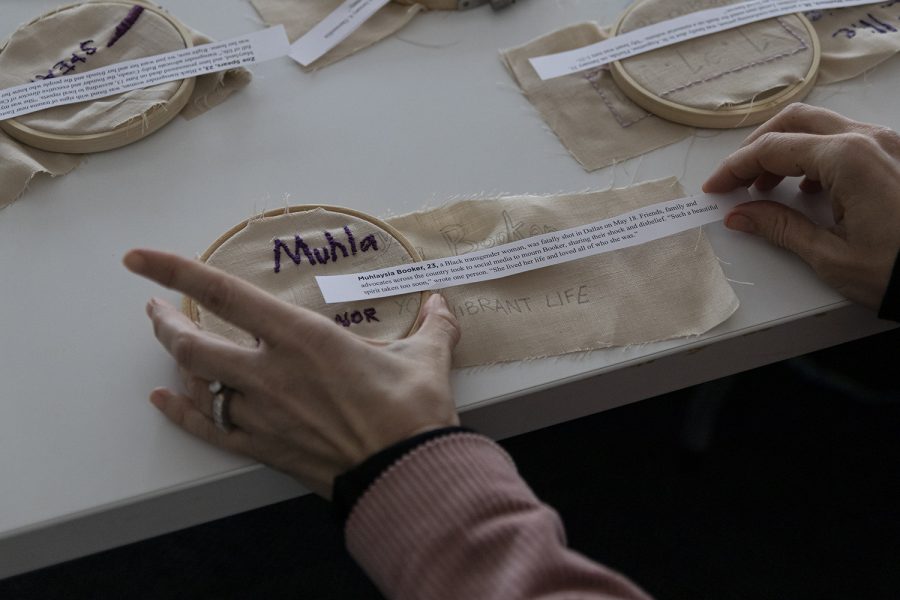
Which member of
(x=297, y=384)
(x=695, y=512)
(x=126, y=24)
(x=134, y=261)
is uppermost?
(x=126, y=24)

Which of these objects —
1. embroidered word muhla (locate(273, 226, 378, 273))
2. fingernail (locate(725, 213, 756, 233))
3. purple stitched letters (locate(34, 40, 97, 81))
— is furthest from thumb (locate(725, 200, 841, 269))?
purple stitched letters (locate(34, 40, 97, 81))

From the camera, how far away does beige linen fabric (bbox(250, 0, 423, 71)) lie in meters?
0.99

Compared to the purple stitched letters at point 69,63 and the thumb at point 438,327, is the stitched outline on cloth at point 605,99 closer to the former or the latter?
the thumb at point 438,327

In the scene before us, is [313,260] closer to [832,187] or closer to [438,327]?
[438,327]

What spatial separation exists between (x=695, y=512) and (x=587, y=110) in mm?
733

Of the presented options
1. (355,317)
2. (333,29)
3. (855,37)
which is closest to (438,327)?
(355,317)

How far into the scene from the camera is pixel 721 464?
141 centimetres

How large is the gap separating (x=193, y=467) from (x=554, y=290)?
35 centimetres

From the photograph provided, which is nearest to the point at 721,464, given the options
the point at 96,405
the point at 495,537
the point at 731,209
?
the point at 731,209

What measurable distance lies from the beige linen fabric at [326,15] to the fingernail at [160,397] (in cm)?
46

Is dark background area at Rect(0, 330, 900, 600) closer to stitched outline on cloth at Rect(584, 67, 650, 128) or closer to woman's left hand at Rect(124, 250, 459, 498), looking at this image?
stitched outline on cloth at Rect(584, 67, 650, 128)

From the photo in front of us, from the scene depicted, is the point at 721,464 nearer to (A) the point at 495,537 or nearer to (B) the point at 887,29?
(B) the point at 887,29

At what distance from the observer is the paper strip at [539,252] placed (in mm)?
761

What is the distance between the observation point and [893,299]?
2.45 ft
